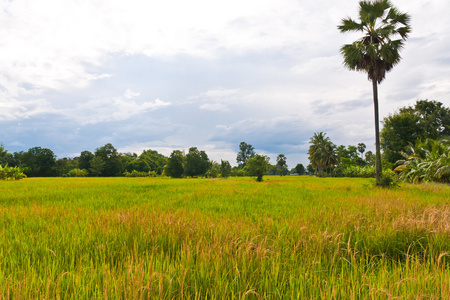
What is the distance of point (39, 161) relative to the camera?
6512 centimetres

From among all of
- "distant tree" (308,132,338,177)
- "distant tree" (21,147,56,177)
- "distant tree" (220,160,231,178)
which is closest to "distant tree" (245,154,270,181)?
"distant tree" (220,160,231,178)

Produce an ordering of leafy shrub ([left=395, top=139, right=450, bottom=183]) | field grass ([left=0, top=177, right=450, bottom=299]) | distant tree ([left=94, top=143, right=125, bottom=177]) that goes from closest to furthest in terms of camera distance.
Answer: field grass ([left=0, top=177, right=450, bottom=299]) → leafy shrub ([left=395, top=139, right=450, bottom=183]) → distant tree ([left=94, top=143, right=125, bottom=177])

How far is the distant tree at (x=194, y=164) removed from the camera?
A: 6186 centimetres

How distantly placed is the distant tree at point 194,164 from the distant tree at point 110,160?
85.5 feet

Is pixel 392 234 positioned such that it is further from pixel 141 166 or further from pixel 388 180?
pixel 141 166

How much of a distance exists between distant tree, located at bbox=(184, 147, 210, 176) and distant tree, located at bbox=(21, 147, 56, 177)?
43443mm

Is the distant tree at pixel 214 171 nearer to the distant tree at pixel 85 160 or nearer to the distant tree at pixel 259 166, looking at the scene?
the distant tree at pixel 259 166

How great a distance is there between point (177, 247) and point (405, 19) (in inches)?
874

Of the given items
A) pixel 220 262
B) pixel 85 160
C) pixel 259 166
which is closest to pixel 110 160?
pixel 85 160

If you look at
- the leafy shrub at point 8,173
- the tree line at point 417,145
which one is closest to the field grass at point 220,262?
the tree line at point 417,145

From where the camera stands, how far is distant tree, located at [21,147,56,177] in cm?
6431

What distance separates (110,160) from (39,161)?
64.4ft

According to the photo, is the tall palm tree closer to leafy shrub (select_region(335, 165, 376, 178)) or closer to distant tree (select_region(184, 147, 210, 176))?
leafy shrub (select_region(335, 165, 376, 178))

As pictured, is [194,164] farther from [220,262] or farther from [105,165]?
[220,262]
